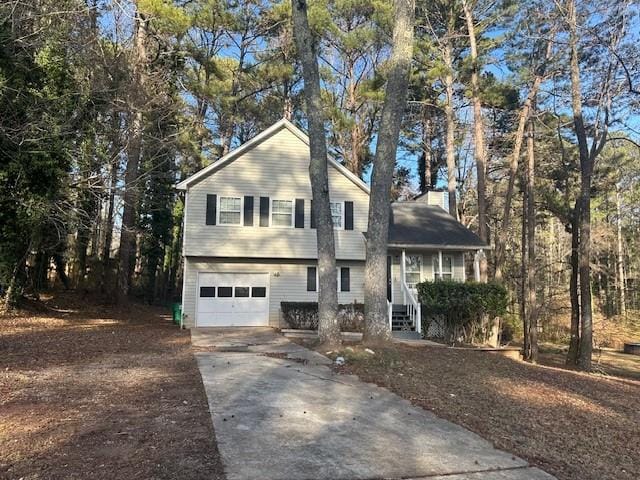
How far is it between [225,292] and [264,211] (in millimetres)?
3090

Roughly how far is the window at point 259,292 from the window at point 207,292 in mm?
1321

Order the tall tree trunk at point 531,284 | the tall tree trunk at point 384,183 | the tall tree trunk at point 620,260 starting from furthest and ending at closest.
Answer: the tall tree trunk at point 620,260
the tall tree trunk at point 531,284
the tall tree trunk at point 384,183

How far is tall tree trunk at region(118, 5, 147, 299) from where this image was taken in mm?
14812

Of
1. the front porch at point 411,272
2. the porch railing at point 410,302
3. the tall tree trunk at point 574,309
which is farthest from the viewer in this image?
the tall tree trunk at point 574,309

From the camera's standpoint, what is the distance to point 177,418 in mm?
4859

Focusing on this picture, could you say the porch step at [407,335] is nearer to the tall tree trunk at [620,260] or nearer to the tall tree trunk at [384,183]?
the tall tree trunk at [384,183]

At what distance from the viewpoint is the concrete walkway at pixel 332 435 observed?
383 cm

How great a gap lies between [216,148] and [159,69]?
734 cm

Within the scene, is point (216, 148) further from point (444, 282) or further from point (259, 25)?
point (444, 282)

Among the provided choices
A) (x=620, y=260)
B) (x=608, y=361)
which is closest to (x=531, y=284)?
(x=608, y=361)

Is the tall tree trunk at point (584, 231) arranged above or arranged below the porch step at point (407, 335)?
above

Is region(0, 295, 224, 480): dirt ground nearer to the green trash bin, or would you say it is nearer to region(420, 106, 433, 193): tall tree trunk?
the green trash bin

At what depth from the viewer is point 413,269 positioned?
18062 mm

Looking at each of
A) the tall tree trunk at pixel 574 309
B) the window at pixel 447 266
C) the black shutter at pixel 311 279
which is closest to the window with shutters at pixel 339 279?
the black shutter at pixel 311 279
